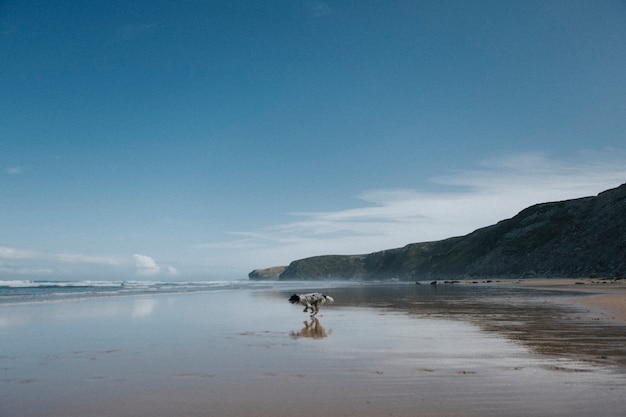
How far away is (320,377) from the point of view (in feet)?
25.9

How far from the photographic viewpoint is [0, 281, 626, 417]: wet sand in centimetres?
621

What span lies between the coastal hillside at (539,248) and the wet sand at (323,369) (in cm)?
5739

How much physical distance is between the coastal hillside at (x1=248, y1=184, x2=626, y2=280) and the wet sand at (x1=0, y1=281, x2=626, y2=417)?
57389 millimetres

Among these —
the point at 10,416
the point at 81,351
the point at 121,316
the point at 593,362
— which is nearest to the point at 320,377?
the point at 10,416

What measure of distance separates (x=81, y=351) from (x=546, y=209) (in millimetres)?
108340

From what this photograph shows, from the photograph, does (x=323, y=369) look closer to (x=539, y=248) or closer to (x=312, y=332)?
(x=312, y=332)

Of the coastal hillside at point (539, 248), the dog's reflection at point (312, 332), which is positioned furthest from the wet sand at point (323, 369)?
the coastal hillside at point (539, 248)

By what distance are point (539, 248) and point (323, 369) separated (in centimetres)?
8821

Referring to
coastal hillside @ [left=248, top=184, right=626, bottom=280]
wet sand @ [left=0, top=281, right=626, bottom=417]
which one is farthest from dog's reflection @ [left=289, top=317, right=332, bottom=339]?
coastal hillside @ [left=248, top=184, right=626, bottom=280]

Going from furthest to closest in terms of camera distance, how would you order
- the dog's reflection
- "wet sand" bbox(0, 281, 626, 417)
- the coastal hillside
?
the coastal hillside → the dog's reflection → "wet sand" bbox(0, 281, 626, 417)

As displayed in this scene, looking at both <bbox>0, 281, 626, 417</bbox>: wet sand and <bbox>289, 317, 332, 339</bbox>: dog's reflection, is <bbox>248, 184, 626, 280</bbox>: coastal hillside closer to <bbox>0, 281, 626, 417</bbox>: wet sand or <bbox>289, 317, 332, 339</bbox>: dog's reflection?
<bbox>289, 317, 332, 339</bbox>: dog's reflection

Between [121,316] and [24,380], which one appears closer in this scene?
[24,380]

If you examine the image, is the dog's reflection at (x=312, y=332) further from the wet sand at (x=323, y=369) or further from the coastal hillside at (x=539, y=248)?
the coastal hillside at (x=539, y=248)

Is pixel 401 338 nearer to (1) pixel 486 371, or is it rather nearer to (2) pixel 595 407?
(1) pixel 486 371
